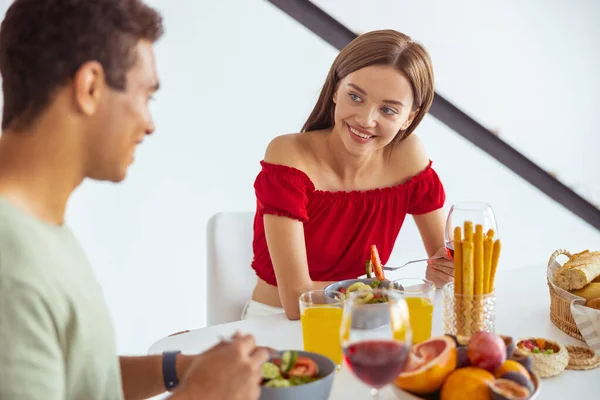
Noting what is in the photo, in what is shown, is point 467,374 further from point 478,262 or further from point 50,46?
point 50,46

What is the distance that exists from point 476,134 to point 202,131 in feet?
4.04

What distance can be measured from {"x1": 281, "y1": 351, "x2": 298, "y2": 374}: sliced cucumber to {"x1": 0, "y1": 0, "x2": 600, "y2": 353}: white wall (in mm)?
1875

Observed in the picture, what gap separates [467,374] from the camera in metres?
0.94

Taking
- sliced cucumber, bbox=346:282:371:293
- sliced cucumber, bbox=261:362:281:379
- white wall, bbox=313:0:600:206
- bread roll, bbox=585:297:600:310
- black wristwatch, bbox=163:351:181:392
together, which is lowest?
black wristwatch, bbox=163:351:181:392

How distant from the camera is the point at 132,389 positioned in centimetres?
108

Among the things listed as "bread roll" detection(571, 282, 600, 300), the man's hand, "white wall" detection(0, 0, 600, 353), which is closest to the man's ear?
the man's hand

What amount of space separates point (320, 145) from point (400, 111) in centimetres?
25

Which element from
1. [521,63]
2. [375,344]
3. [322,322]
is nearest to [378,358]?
[375,344]

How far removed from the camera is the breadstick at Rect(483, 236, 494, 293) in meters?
1.18

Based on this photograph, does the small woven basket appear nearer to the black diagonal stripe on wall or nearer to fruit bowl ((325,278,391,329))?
fruit bowl ((325,278,391,329))

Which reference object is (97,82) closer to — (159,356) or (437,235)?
(159,356)

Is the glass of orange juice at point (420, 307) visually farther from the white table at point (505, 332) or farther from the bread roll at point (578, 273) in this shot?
the bread roll at point (578, 273)

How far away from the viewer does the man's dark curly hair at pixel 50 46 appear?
0.80 meters

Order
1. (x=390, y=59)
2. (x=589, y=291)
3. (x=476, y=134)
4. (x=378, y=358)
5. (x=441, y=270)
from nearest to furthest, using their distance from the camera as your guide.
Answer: (x=378, y=358)
(x=589, y=291)
(x=441, y=270)
(x=390, y=59)
(x=476, y=134)
